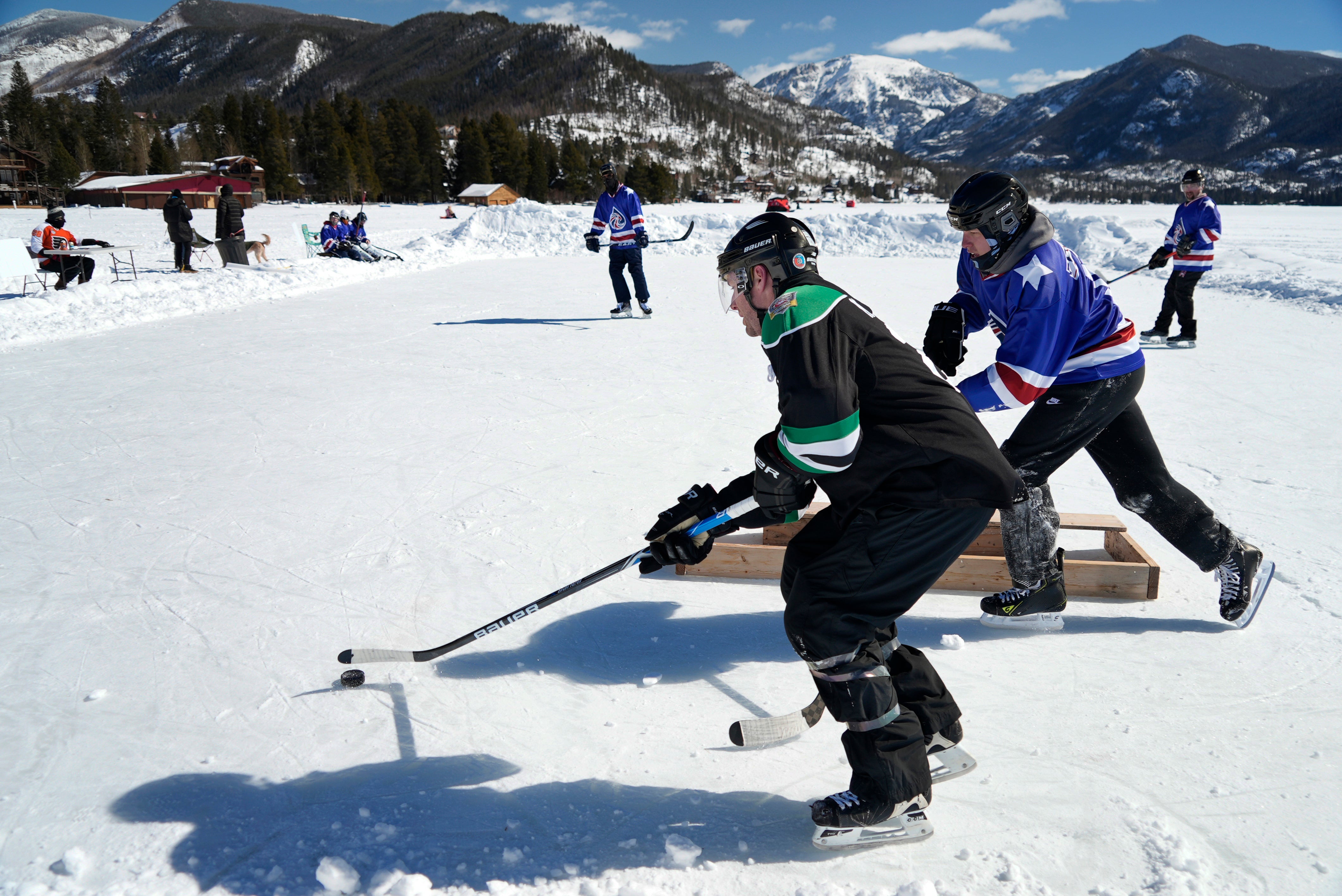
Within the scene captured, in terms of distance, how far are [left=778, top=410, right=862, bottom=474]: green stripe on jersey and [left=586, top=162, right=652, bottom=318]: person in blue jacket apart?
829 cm

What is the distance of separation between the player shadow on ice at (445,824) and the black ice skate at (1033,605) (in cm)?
133

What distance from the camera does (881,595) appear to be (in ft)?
6.23

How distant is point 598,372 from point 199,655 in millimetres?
4722

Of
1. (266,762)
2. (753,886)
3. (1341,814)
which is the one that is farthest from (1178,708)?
(266,762)

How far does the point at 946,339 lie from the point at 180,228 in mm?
15001

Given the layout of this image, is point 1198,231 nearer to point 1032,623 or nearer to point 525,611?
point 1032,623

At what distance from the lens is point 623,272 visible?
10.1m

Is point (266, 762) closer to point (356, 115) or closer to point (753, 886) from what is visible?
point (753, 886)

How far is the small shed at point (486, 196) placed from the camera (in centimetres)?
6431

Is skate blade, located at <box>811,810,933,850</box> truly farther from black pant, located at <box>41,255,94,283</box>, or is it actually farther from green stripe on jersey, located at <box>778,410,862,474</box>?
black pant, located at <box>41,255,94,283</box>

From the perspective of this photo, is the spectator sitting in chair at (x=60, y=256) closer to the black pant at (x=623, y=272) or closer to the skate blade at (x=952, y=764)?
the black pant at (x=623, y=272)

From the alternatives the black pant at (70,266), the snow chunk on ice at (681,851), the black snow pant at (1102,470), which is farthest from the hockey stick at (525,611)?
the black pant at (70,266)

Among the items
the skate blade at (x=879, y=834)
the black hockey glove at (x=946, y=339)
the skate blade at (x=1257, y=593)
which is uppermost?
the black hockey glove at (x=946, y=339)

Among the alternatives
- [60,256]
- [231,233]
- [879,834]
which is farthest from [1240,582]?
[231,233]
